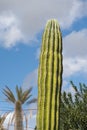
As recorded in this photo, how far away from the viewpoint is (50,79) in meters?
11.1

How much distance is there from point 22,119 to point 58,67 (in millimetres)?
17351

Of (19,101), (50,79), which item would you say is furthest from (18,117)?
(50,79)

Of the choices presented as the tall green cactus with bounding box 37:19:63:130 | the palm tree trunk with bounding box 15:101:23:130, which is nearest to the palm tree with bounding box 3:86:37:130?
the palm tree trunk with bounding box 15:101:23:130

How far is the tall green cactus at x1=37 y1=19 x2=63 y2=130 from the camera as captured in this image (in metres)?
10.8

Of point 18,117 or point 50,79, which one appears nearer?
point 50,79

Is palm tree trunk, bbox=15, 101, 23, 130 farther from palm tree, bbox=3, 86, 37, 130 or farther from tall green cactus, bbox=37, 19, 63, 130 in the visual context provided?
tall green cactus, bbox=37, 19, 63, 130

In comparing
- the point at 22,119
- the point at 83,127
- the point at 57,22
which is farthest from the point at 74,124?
the point at 57,22

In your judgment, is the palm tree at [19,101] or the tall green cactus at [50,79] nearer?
the tall green cactus at [50,79]

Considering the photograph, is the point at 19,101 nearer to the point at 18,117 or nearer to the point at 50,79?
the point at 18,117

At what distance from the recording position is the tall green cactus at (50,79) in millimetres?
10828

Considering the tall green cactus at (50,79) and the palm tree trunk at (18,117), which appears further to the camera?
the palm tree trunk at (18,117)

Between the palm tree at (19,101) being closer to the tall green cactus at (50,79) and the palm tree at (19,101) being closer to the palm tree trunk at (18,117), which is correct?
the palm tree trunk at (18,117)

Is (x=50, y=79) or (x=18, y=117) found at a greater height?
(x=18, y=117)

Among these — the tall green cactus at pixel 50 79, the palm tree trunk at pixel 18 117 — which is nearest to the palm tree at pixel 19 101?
the palm tree trunk at pixel 18 117
